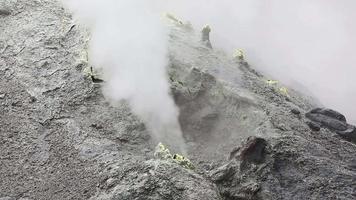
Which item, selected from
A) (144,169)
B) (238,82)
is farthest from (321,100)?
(144,169)

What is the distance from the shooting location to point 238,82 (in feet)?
46.1

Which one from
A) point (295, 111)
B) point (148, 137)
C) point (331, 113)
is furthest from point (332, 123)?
point (148, 137)

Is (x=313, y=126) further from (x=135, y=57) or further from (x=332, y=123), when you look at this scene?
(x=135, y=57)

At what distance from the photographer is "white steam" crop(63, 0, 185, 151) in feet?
42.5

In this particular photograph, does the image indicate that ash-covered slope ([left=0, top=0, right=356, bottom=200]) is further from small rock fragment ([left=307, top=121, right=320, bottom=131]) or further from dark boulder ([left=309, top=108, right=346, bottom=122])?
dark boulder ([left=309, top=108, right=346, bottom=122])

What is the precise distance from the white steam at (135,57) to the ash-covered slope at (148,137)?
1.04 ft

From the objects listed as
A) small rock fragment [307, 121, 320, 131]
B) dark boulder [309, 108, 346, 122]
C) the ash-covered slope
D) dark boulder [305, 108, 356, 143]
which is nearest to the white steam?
the ash-covered slope

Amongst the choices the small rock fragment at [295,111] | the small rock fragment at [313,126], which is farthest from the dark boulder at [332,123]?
the small rock fragment at [295,111]

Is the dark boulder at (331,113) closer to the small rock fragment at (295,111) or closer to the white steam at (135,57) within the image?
the small rock fragment at (295,111)

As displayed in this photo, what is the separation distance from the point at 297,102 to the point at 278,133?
378cm

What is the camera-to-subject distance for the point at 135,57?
1429cm

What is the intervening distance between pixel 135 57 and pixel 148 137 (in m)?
2.89

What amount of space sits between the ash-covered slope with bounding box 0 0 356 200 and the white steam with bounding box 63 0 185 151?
32 cm

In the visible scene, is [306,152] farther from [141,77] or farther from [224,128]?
[141,77]
